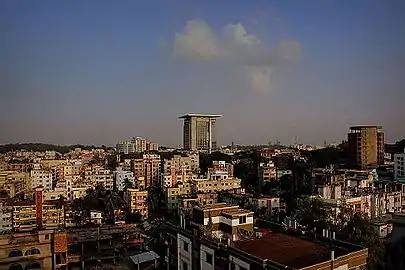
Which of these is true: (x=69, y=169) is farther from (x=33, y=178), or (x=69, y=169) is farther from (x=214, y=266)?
(x=214, y=266)

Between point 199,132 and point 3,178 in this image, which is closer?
point 3,178

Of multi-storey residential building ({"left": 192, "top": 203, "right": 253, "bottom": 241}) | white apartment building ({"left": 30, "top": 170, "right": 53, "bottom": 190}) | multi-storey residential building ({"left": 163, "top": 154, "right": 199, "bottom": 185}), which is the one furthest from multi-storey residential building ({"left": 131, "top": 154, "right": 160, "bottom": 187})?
multi-storey residential building ({"left": 192, "top": 203, "right": 253, "bottom": 241})

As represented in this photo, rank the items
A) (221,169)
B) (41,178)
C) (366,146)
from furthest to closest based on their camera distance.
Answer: (366,146)
(221,169)
(41,178)

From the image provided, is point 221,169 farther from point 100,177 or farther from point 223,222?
point 223,222

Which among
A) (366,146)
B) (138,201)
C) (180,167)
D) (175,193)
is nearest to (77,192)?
(138,201)

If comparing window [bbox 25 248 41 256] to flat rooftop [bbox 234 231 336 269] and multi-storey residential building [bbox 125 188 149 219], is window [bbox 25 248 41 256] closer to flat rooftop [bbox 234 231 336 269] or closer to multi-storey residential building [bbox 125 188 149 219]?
flat rooftop [bbox 234 231 336 269]

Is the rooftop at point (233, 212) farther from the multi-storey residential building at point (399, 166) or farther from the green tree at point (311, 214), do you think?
the multi-storey residential building at point (399, 166)

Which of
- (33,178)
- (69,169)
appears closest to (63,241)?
(33,178)
